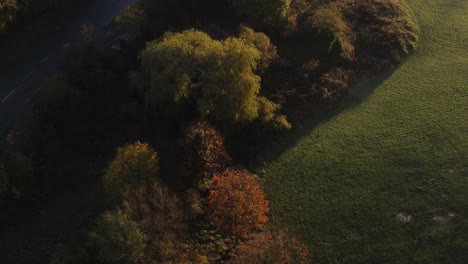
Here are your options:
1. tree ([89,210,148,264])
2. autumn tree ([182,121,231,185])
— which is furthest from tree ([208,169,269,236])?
tree ([89,210,148,264])

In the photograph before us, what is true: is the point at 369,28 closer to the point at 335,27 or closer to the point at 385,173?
the point at 335,27

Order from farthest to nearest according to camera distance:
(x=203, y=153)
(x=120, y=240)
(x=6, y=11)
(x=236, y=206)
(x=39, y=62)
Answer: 1. (x=39, y=62)
2. (x=6, y=11)
3. (x=203, y=153)
4. (x=236, y=206)
5. (x=120, y=240)

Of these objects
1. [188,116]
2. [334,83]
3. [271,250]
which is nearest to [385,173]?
[334,83]

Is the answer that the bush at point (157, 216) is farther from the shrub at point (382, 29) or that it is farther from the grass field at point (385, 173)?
the shrub at point (382, 29)

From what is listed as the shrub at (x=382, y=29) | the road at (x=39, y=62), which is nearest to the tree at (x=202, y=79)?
the road at (x=39, y=62)

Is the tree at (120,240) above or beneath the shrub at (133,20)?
beneath

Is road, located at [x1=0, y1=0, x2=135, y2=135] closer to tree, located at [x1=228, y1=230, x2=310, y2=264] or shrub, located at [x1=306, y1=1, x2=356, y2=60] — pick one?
shrub, located at [x1=306, y1=1, x2=356, y2=60]

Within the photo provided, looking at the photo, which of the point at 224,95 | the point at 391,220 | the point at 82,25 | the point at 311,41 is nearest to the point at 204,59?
the point at 224,95
